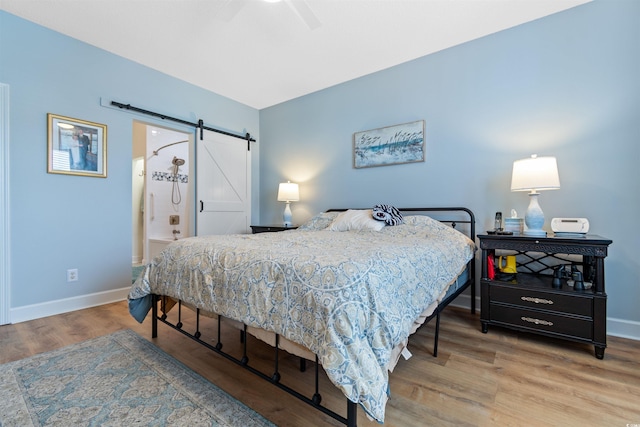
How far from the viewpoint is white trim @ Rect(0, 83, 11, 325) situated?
2.29 meters

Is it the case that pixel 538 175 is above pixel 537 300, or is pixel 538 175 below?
above

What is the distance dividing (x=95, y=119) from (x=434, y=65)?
3.50m

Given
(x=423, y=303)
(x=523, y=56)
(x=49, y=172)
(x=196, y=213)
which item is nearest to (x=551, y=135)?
(x=523, y=56)

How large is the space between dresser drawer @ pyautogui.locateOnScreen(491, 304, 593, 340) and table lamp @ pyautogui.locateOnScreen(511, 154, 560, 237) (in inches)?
22.5

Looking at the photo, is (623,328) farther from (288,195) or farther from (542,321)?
(288,195)

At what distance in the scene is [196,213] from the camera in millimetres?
3668

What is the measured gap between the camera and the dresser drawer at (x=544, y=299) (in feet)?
6.06

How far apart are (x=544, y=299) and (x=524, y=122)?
1.52 meters

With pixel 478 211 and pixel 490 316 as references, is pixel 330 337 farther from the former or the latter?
pixel 478 211

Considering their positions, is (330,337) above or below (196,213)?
below

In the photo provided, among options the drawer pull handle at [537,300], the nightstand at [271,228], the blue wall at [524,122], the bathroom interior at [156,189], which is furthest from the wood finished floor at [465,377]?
the bathroom interior at [156,189]

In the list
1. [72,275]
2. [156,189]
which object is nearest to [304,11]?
[72,275]

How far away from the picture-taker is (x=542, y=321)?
1959 mm

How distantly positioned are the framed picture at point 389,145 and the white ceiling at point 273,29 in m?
0.73
